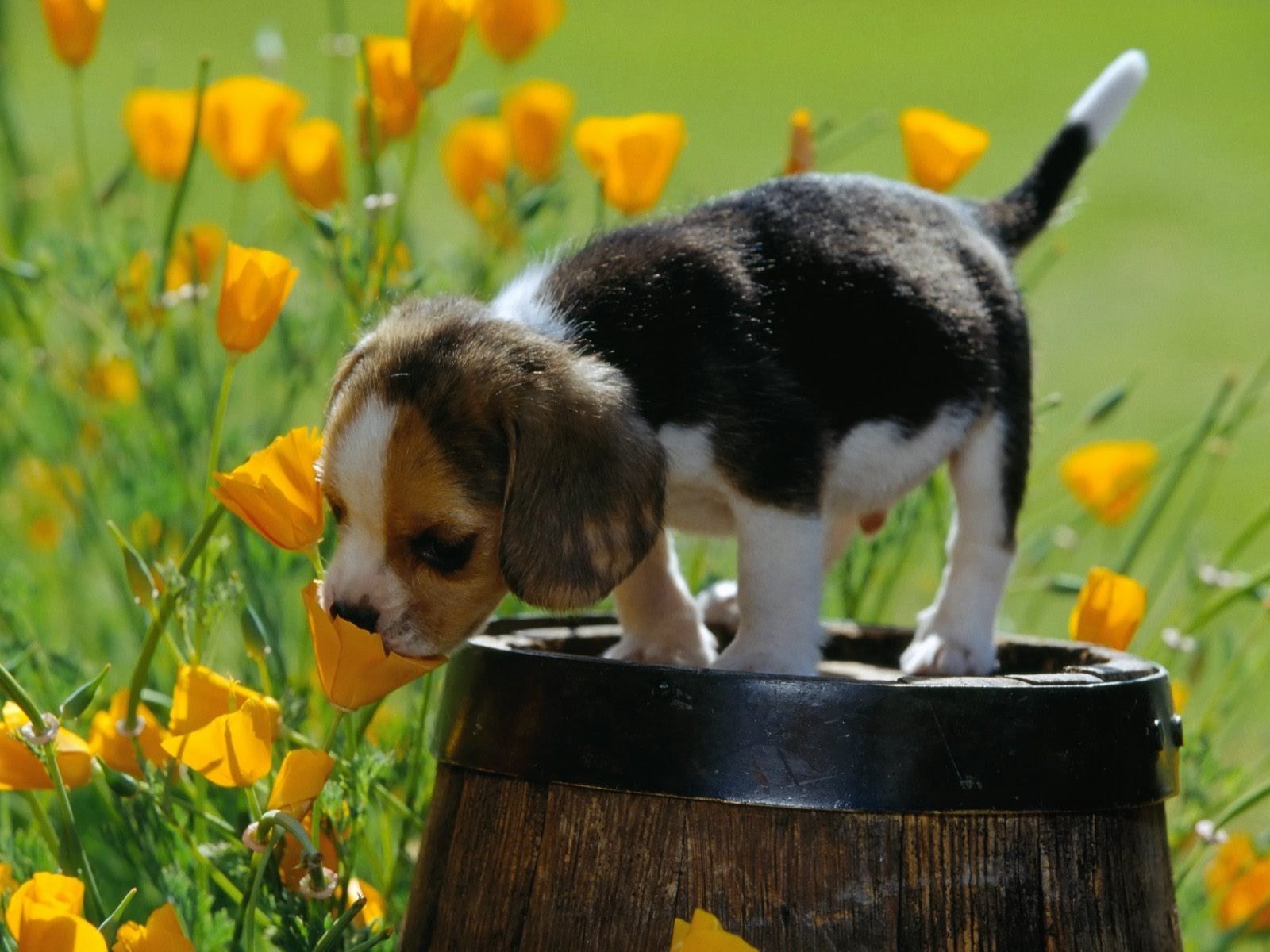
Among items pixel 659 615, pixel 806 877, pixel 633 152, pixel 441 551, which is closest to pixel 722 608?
pixel 659 615

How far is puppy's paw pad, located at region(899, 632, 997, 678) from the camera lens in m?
2.32

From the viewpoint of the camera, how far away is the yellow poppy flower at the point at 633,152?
253 centimetres

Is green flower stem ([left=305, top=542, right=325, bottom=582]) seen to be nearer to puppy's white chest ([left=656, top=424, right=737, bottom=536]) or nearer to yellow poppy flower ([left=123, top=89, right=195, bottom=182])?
puppy's white chest ([left=656, top=424, right=737, bottom=536])

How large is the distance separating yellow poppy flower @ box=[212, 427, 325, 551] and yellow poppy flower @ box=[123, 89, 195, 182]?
1404mm

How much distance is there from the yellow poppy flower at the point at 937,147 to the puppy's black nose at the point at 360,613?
1257 mm

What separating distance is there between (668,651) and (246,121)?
127 centimetres

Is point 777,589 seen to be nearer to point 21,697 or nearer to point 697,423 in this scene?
point 697,423

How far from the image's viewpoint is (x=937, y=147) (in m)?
2.65

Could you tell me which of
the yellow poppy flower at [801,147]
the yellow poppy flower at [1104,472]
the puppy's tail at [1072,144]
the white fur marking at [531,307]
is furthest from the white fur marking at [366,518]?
the yellow poppy flower at [1104,472]

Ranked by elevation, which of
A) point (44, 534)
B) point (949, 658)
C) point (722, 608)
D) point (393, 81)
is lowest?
point (44, 534)

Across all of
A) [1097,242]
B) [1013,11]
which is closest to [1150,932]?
[1097,242]

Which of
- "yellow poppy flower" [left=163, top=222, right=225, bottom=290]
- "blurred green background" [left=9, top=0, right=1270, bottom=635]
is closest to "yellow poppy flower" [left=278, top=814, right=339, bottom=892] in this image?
"yellow poppy flower" [left=163, top=222, right=225, bottom=290]

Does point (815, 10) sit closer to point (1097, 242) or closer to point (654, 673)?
point (1097, 242)

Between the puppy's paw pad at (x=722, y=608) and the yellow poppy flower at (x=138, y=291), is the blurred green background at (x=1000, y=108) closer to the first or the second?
the yellow poppy flower at (x=138, y=291)
